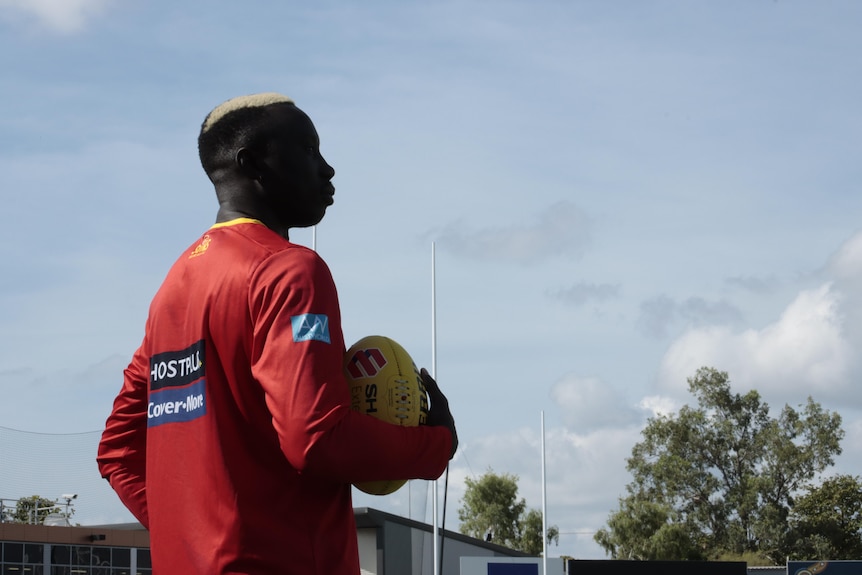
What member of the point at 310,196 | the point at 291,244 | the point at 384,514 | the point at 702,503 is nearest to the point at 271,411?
the point at 291,244

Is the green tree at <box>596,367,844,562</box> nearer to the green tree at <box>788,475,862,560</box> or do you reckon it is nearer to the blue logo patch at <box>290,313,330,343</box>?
the green tree at <box>788,475,862,560</box>

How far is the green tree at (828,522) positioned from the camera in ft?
182

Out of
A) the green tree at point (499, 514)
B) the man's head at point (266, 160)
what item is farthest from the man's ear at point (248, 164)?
the green tree at point (499, 514)

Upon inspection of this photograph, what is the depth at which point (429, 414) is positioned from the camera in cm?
278

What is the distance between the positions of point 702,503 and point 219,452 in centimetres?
5627

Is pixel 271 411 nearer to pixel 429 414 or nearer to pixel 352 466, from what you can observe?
pixel 352 466

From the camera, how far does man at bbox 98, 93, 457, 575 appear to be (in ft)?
8.05

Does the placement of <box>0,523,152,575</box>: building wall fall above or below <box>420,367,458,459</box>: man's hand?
below

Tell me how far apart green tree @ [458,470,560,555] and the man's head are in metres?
48.7

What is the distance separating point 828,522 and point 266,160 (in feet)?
188

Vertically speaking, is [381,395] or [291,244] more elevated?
[291,244]

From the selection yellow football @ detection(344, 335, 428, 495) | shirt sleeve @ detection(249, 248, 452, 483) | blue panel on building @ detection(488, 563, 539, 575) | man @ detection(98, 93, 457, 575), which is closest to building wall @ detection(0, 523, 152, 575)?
blue panel on building @ detection(488, 563, 539, 575)

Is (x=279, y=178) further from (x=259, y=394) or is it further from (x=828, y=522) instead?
(x=828, y=522)

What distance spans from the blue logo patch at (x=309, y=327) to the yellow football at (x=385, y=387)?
256 millimetres
